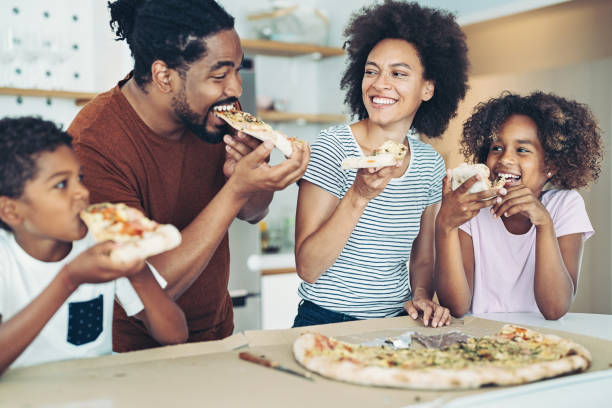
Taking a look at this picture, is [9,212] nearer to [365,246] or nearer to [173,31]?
[173,31]

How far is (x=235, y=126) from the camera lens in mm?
1857

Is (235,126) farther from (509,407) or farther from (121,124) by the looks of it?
(509,407)

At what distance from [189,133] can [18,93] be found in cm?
188

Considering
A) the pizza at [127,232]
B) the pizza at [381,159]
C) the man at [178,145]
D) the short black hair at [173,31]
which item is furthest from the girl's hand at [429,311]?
the short black hair at [173,31]

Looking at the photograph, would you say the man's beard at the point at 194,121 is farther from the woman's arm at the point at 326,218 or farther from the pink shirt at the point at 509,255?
the pink shirt at the point at 509,255

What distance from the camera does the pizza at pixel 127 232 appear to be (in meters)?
1.31

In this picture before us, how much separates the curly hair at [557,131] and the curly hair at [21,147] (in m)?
1.57

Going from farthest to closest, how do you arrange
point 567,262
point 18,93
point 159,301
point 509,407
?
point 18,93, point 567,262, point 159,301, point 509,407

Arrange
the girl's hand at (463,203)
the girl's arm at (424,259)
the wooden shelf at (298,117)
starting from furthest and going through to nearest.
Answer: the wooden shelf at (298,117) < the girl's arm at (424,259) < the girl's hand at (463,203)

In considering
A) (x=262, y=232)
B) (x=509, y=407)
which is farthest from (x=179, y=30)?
(x=262, y=232)

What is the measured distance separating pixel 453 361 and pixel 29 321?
90cm

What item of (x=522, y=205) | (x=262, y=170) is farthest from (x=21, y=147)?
(x=522, y=205)

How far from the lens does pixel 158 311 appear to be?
156cm

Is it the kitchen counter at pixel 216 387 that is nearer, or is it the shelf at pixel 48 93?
the kitchen counter at pixel 216 387
